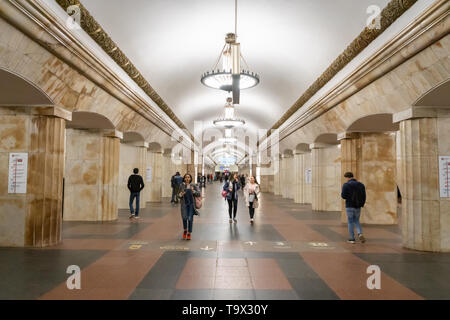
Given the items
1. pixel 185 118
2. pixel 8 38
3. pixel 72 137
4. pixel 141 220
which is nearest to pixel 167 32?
pixel 8 38

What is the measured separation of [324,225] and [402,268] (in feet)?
13.0

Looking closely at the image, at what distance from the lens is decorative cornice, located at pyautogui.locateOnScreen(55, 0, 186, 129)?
539 centimetres

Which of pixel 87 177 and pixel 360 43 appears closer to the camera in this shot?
pixel 360 43

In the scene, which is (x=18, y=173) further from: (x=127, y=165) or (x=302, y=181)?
(x=302, y=181)

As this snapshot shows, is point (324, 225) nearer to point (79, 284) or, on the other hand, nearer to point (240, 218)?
point (240, 218)

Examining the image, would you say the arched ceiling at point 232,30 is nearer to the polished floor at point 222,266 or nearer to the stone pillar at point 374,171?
the stone pillar at point 374,171

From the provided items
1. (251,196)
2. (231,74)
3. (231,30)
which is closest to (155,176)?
(251,196)

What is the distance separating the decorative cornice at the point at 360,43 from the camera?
16.7 ft

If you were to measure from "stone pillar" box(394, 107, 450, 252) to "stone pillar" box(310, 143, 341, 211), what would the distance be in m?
6.20

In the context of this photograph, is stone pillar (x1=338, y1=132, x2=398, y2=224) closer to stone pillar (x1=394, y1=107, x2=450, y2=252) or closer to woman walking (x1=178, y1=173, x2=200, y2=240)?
stone pillar (x1=394, y1=107, x2=450, y2=252)

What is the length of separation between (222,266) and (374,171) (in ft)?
21.1

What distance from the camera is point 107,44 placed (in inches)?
257

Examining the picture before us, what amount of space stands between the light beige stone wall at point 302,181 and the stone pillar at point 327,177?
266cm
